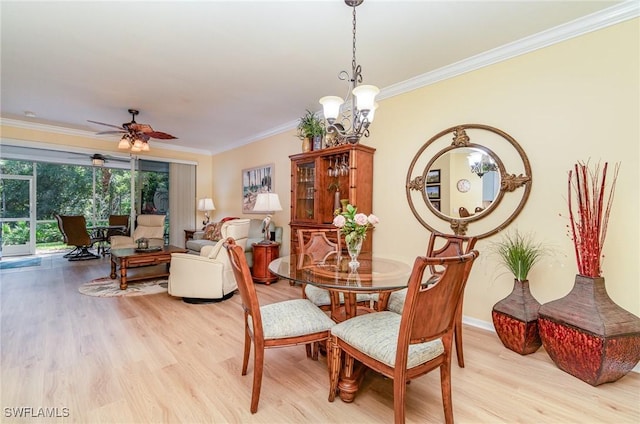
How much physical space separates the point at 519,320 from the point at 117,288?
15.3ft

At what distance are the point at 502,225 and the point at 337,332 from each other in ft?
6.36

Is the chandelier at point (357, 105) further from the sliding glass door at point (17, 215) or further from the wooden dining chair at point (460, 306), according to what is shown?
the sliding glass door at point (17, 215)

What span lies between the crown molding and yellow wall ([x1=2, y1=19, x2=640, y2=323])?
0.16 ft

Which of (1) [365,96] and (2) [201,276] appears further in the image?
(2) [201,276]

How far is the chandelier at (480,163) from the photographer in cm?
270

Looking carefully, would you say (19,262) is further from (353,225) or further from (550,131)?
(550,131)

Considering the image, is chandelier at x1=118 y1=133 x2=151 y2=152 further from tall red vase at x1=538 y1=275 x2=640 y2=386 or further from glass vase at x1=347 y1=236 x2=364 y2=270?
tall red vase at x1=538 y1=275 x2=640 y2=386

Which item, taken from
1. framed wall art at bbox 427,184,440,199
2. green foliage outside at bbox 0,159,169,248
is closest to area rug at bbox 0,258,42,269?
green foliage outside at bbox 0,159,169,248

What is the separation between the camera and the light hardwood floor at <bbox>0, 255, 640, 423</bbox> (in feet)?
5.18

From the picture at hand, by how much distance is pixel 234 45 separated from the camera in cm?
255

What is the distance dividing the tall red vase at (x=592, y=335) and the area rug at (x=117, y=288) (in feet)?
13.7

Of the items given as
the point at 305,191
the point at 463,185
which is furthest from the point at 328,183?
the point at 463,185

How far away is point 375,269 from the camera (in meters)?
2.01

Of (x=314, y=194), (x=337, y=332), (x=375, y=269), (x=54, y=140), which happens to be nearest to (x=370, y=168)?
(x=314, y=194)
